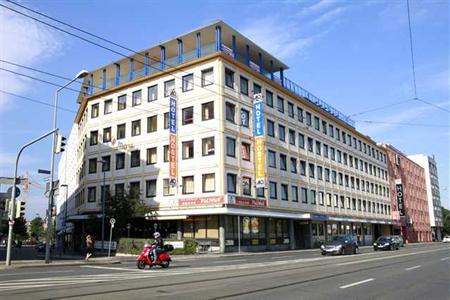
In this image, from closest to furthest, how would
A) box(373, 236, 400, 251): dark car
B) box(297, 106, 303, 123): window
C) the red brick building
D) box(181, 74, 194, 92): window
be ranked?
box(373, 236, 400, 251): dark car < box(181, 74, 194, 92): window < box(297, 106, 303, 123): window < the red brick building

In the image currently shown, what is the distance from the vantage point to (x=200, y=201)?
39.6 meters

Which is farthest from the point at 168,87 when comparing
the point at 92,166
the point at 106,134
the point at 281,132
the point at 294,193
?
the point at 294,193

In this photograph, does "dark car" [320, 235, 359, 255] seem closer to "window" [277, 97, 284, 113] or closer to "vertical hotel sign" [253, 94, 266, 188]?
"vertical hotel sign" [253, 94, 266, 188]

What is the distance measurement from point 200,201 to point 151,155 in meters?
8.78

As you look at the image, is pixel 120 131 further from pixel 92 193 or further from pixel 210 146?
pixel 210 146

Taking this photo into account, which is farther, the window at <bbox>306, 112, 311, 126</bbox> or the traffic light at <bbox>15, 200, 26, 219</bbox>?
the window at <bbox>306, 112, 311, 126</bbox>

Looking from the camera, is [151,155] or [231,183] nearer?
[231,183]

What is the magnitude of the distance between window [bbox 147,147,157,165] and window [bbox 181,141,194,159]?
3.83 meters

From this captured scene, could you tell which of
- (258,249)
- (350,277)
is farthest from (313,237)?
(350,277)

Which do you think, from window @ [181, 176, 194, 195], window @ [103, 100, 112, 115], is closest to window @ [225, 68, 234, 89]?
window @ [181, 176, 194, 195]

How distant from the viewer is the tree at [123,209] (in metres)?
41.3

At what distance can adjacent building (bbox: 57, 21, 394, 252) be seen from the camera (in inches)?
1594

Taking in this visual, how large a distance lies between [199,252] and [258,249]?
7.09 meters

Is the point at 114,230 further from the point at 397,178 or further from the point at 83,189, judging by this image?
the point at 397,178
